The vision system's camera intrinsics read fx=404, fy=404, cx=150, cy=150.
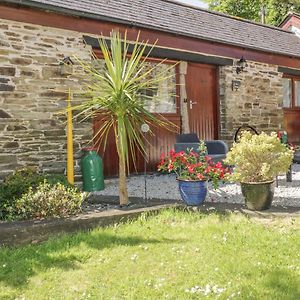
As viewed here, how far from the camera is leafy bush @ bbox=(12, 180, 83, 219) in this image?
4691 millimetres

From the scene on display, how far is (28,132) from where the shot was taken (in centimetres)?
674

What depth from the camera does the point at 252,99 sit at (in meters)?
11.2

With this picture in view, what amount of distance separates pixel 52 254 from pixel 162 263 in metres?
1.04

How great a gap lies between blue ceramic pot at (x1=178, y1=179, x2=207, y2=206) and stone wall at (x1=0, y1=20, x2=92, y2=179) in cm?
249

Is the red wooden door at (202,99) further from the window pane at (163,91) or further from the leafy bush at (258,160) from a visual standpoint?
the leafy bush at (258,160)

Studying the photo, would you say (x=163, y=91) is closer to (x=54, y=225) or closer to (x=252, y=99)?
(x=252, y=99)

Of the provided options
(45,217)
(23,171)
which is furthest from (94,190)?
(45,217)

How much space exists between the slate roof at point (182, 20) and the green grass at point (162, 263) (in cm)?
433

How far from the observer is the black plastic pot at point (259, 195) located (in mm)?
4910

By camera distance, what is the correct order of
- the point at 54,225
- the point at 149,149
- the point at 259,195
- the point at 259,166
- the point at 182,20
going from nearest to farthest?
the point at 54,225
the point at 259,195
the point at 259,166
the point at 149,149
the point at 182,20

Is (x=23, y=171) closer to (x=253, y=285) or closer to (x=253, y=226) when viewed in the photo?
(x=253, y=226)

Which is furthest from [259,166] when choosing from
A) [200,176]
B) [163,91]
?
[163,91]

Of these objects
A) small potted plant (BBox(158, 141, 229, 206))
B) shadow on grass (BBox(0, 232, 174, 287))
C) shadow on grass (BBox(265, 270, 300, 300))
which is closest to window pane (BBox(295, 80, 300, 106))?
small potted plant (BBox(158, 141, 229, 206))

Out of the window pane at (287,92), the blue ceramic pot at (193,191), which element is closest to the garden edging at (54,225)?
the blue ceramic pot at (193,191)
